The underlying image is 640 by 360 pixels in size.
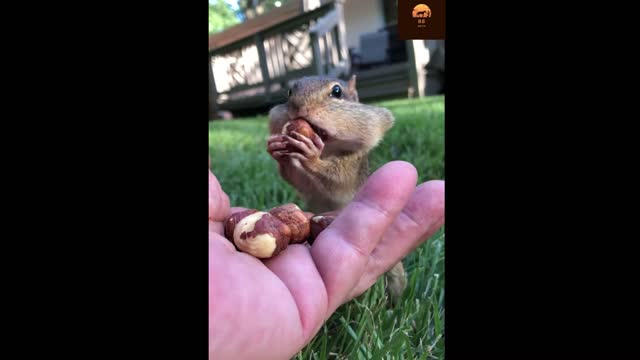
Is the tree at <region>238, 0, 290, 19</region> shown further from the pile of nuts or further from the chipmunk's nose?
the pile of nuts

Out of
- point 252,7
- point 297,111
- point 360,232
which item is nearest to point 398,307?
point 360,232

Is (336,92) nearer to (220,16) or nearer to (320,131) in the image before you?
(320,131)

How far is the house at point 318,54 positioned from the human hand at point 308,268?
14cm

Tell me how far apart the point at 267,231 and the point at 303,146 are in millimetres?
170

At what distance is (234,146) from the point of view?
132 cm

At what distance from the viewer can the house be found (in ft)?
1.82

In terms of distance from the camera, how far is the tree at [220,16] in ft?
1.60

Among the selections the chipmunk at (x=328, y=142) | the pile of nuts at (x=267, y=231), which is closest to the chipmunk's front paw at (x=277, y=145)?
the chipmunk at (x=328, y=142)

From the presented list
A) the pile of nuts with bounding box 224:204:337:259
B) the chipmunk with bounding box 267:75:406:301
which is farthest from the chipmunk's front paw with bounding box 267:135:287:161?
the pile of nuts with bounding box 224:204:337:259

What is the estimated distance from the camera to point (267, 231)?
0.49m

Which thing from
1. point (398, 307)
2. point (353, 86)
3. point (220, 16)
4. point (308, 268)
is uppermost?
point (220, 16)

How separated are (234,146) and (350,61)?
657mm
